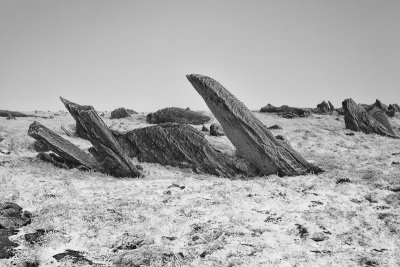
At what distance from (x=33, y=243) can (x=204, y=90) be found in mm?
13432

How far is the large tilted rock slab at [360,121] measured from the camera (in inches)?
1337

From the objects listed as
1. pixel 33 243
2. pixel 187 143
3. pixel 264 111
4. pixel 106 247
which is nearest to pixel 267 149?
pixel 187 143

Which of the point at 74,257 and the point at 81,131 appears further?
the point at 81,131

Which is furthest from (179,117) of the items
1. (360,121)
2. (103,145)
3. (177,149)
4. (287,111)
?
(103,145)

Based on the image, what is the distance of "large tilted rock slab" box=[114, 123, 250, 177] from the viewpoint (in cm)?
2120

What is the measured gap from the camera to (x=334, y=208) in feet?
47.2

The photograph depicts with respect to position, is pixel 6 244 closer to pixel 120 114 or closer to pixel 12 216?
pixel 12 216

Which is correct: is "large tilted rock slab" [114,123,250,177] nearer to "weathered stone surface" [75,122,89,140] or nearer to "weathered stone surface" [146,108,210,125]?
"weathered stone surface" [75,122,89,140]

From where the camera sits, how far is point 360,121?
35281 mm

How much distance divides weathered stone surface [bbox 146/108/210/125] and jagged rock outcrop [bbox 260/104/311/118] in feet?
38.5

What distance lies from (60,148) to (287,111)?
33.8 metres

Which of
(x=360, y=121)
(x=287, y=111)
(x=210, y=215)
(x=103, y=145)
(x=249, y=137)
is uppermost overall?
(x=287, y=111)

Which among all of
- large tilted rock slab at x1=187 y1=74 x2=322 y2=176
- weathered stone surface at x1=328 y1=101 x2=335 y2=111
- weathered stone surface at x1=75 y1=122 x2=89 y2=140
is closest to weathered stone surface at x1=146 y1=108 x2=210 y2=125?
weathered stone surface at x1=75 y1=122 x2=89 y2=140

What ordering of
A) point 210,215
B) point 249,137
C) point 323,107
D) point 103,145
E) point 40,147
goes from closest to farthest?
1. point 210,215
2. point 103,145
3. point 249,137
4. point 40,147
5. point 323,107
